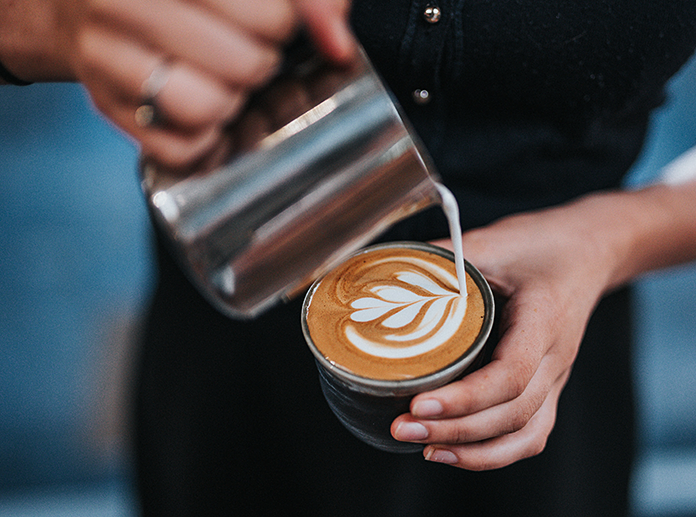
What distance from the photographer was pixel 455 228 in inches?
34.5

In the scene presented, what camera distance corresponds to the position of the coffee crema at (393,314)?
85cm

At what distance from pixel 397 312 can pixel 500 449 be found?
273 millimetres

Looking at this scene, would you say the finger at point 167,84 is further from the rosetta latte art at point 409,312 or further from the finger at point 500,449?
the finger at point 500,449

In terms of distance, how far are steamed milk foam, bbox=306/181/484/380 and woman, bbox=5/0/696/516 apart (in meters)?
0.06

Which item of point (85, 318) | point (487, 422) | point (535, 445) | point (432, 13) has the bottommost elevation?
point (85, 318)

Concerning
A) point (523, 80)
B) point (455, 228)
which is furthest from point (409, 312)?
point (523, 80)

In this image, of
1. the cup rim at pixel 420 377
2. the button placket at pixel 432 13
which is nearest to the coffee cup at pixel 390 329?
the cup rim at pixel 420 377

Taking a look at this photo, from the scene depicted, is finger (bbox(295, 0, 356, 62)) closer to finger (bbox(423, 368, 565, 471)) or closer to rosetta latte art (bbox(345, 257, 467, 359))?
rosetta latte art (bbox(345, 257, 467, 359))

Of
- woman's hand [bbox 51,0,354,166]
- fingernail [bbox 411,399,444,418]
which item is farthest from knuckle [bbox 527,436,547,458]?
woman's hand [bbox 51,0,354,166]

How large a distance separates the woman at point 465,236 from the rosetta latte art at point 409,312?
0.27 feet

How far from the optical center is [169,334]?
1288 millimetres

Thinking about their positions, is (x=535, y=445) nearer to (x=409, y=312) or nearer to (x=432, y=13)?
(x=409, y=312)

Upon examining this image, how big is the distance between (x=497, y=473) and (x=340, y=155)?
0.85 m

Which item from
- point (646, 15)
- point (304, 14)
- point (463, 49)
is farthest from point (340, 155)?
point (646, 15)
